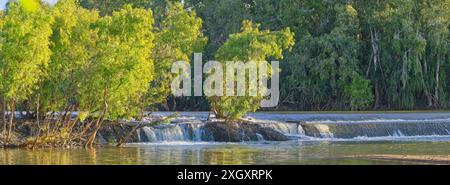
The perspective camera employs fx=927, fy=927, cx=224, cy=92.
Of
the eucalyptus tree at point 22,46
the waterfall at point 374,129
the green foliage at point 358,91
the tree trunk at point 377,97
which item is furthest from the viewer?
the tree trunk at point 377,97

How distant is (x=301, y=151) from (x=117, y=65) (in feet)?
21.0

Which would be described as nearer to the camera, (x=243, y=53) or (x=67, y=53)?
(x=67, y=53)

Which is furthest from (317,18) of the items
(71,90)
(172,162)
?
(172,162)

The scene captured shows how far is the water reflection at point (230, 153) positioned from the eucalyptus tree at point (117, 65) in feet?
5.06

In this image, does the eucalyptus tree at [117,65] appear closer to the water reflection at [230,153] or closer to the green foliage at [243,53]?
the water reflection at [230,153]

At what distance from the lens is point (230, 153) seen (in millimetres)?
28359

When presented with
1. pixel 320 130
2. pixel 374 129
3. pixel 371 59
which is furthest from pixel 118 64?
pixel 371 59

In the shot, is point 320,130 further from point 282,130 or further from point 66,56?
point 66,56

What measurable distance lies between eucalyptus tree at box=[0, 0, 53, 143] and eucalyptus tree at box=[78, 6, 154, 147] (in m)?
1.83

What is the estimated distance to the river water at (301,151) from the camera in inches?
966

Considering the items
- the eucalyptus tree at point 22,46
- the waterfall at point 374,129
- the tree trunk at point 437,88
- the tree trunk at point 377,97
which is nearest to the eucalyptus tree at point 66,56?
the eucalyptus tree at point 22,46

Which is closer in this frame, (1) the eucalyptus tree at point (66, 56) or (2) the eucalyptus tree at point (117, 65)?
(2) the eucalyptus tree at point (117, 65)

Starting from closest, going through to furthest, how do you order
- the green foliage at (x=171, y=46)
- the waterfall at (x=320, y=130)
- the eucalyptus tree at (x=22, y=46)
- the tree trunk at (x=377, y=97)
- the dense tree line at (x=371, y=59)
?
the eucalyptus tree at (x=22, y=46) < the green foliage at (x=171, y=46) < the waterfall at (x=320, y=130) < the dense tree line at (x=371, y=59) < the tree trunk at (x=377, y=97)
